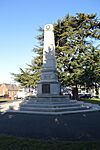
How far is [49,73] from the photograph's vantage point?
2600 centimetres

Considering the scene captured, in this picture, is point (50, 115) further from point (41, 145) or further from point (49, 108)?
point (41, 145)

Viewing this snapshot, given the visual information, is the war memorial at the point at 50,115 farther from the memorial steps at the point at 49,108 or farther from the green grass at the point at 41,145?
the green grass at the point at 41,145

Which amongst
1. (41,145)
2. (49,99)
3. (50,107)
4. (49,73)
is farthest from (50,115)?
(41,145)

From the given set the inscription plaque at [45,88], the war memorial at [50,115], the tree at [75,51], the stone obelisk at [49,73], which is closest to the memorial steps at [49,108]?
the war memorial at [50,115]

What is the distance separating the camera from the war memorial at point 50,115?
11.0 metres

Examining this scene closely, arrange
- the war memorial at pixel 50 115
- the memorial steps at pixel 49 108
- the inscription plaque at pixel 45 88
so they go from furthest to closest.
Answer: the inscription plaque at pixel 45 88
the memorial steps at pixel 49 108
the war memorial at pixel 50 115

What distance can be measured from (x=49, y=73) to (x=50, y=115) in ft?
28.8

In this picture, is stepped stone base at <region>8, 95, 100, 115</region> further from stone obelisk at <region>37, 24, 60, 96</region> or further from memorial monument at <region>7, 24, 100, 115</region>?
stone obelisk at <region>37, 24, 60, 96</region>

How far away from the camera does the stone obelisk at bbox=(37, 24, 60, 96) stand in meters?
25.3

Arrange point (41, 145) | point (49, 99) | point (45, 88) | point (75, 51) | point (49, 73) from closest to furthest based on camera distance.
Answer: point (41, 145)
point (49, 99)
point (45, 88)
point (49, 73)
point (75, 51)

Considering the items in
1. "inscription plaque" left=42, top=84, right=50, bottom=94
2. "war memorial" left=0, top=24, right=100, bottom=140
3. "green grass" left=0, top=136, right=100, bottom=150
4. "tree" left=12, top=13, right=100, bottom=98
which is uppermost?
"tree" left=12, top=13, right=100, bottom=98

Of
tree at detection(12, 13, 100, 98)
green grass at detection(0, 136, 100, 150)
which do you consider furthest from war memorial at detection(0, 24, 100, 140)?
tree at detection(12, 13, 100, 98)

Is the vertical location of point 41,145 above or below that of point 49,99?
below

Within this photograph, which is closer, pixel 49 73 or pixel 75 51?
pixel 49 73
